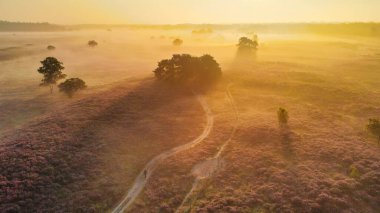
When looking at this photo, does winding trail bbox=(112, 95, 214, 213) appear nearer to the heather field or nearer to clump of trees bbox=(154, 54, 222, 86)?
the heather field

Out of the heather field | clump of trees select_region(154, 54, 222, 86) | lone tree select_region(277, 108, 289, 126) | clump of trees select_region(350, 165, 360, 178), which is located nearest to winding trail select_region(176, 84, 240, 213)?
the heather field

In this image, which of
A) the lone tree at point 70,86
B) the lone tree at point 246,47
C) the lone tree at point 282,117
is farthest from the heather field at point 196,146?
the lone tree at point 246,47

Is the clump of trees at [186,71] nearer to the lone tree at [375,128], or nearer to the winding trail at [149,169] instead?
the winding trail at [149,169]

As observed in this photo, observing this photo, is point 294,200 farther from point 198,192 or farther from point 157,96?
point 157,96

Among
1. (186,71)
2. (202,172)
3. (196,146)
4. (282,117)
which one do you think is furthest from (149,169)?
(186,71)

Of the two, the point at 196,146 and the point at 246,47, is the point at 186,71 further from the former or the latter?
the point at 246,47

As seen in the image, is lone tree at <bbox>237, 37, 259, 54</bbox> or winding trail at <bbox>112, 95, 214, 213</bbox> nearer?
winding trail at <bbox>112, 95, 214, 213</bbox>
